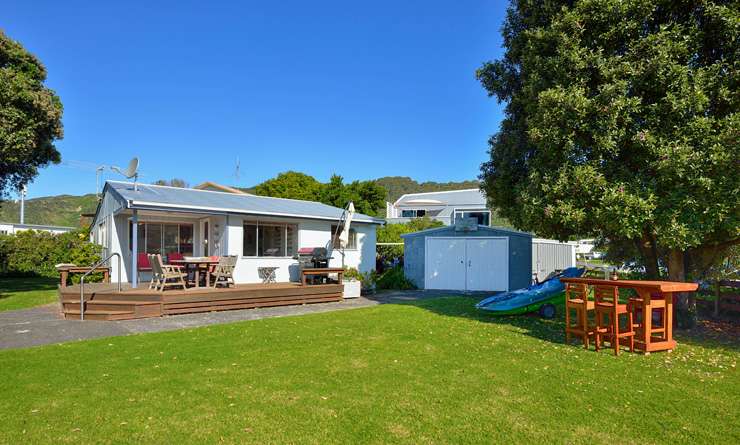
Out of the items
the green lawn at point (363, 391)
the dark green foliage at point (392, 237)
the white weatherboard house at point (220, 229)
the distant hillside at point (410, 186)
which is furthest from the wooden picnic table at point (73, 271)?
the distant hillside at point (410, 186)

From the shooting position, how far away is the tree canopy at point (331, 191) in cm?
3828

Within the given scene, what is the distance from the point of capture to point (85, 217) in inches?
1117

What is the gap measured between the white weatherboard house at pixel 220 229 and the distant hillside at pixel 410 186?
52.9 m

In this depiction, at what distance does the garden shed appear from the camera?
16.6 meters

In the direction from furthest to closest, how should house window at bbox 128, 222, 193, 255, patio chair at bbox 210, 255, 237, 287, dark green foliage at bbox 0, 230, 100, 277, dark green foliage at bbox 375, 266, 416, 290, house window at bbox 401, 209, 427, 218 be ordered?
house window at bbox 401, 209, 427, 218 → dark green foliage at bbox 0, 230, 100, 277 → dark green foliage at bbox 375, 266, 416, 290 → house window at bbox 128, 222, 193, 255 → patio chair at bbox 210, 255, 237, 287

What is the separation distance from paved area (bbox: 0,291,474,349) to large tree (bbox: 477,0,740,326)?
6.43m

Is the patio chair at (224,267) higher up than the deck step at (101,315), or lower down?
higher up

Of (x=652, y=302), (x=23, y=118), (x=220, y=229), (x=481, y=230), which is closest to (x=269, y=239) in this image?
(x=220, y=229)

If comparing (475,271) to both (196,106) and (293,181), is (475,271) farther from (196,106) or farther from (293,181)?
(293,181)

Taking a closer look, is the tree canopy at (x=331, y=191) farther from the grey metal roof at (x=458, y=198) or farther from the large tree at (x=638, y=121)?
the large tree at (x=638, y=121)

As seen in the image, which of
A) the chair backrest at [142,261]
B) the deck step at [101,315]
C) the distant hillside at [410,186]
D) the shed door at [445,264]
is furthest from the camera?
the distant hillside at [410,186]

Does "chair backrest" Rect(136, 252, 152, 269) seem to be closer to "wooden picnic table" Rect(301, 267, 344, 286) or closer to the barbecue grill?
the barbecue grill

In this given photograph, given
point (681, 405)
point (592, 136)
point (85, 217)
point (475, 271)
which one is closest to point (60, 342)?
point (681, 405)

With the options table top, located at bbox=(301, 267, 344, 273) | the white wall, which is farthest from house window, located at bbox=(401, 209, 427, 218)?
table top, located at bbox=(301, 267, 344, 273)
